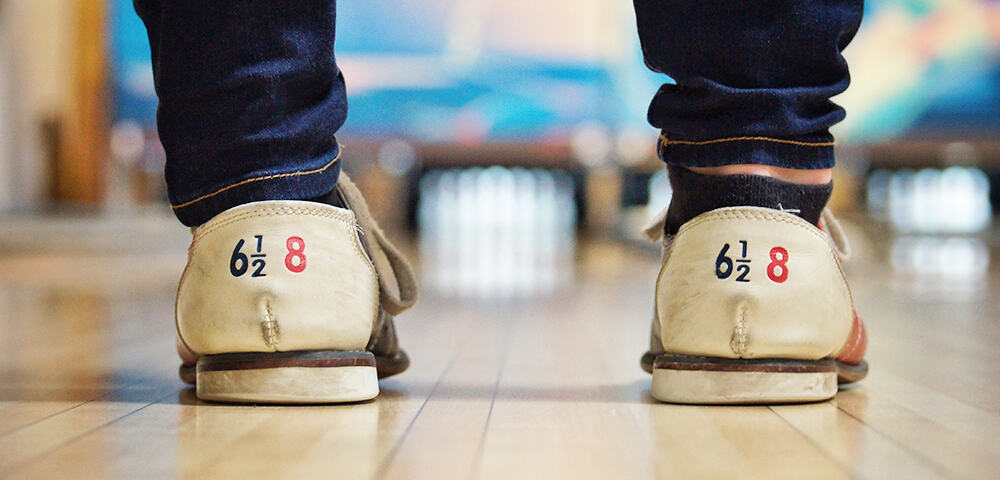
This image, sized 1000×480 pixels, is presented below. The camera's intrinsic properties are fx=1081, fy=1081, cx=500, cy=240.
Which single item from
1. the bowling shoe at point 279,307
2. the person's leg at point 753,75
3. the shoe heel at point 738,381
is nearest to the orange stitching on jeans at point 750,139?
the person's leg at point 753,75

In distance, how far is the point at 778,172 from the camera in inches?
33.5

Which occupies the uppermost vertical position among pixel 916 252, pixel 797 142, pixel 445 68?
pixel 445 68

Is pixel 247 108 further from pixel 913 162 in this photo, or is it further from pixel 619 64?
pixel 913 162

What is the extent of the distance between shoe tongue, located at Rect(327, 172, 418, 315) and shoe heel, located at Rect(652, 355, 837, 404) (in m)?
0.23

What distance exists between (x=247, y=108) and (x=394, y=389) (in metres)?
0.26

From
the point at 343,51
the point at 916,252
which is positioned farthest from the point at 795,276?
the point at 343,51

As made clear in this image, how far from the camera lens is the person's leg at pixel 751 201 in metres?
0.81

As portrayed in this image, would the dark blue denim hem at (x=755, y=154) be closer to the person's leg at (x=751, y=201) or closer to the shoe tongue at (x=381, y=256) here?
the person's leg at (x=751, y=201)

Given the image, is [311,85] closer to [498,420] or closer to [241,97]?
[241,97]

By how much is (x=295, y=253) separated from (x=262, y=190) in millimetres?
55

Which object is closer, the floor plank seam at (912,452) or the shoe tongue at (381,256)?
the floor plank seam at (912,452)

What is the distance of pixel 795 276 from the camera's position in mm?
823

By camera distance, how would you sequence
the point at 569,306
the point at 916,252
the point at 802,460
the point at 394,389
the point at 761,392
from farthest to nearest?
the point at 916,252, the point at 569,306, the point at 394,389, the point at 761,392, the point at 802,460

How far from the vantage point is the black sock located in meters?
0.84
